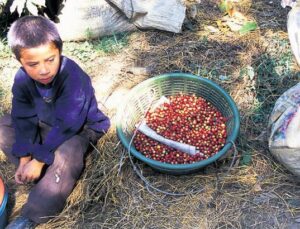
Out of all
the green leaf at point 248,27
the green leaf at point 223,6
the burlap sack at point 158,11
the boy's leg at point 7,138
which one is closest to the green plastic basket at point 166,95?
the boy's leg at point 7,138

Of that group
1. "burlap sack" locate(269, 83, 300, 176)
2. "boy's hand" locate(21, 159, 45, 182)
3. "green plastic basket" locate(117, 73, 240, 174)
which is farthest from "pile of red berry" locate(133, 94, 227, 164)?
"boy's hand" locate(21, 159, 45, 182)

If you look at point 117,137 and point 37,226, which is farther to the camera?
point 117,137

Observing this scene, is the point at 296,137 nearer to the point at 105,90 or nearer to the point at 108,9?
the point at 105,90

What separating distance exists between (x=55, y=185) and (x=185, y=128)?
0.76 m

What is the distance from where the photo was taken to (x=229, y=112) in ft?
8.21

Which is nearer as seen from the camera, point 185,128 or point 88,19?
point 185,128

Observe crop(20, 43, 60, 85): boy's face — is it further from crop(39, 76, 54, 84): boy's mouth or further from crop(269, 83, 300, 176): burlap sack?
crop(269, 83, 300, 176): burlap sack

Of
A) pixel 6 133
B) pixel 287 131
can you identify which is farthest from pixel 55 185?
pixel 287 131

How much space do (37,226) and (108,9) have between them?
1631 millimetres

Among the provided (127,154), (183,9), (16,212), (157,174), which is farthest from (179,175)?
(183,9)

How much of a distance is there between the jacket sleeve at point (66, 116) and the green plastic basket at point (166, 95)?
9.8 inches

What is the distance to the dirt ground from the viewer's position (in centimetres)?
224

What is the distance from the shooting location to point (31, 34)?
6.80 ft

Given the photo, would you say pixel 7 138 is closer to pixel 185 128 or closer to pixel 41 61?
pixel 41 61
